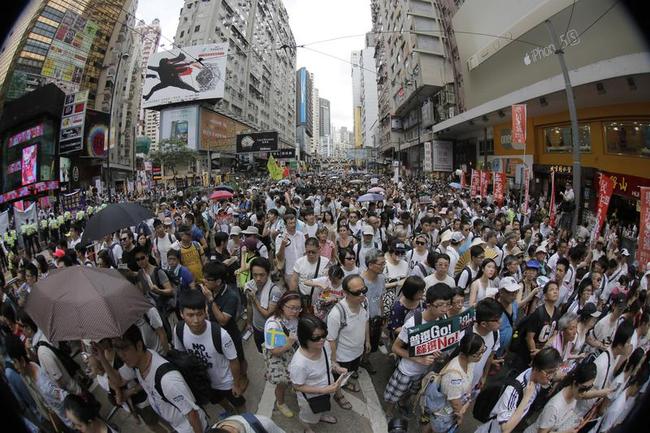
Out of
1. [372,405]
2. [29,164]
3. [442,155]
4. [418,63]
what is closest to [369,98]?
[418,63]

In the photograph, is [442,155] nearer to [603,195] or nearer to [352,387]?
[603,195]

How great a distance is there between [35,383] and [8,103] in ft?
4.61

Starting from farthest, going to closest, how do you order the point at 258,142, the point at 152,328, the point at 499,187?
the point at 258,142 < the point at 499,187 < the point at 152,328

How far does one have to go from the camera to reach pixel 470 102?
63.0 ft

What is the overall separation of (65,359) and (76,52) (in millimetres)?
1851

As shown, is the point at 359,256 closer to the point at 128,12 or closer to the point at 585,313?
the point at 585,313

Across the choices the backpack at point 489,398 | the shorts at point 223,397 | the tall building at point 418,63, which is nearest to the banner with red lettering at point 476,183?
the backpack at point 489,398

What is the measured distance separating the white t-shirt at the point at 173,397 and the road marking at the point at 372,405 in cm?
167

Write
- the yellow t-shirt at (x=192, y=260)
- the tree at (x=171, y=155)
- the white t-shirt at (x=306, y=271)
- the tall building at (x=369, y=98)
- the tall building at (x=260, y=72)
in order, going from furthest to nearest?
the tall building at (x=369, y=98) → the tall building at (x=260, y=72) → the tree at (x=171, y=155) → the yellow t-shirt at (x=192, y=260) → the white t-shirt at (x=306, y=271)

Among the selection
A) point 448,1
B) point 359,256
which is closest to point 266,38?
point 448,1

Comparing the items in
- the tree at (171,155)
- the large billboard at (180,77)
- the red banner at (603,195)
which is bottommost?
the red banner at (603,195)

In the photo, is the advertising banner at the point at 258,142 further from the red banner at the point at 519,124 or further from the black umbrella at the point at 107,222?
the black umbrella at the point at 107,222

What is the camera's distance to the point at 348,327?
296cm

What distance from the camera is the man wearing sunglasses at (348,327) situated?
9.47 ft
